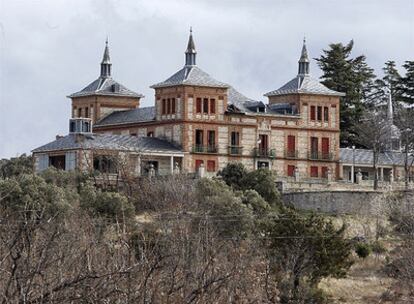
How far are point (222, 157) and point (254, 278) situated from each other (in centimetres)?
3318

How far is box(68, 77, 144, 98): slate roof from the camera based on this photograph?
95312 mm

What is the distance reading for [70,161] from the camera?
8706 cm

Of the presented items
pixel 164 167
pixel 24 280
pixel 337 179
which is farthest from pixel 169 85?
pixel 24 280

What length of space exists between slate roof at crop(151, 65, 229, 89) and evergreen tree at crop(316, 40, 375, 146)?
51.4 ft

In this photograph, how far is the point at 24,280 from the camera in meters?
25.2

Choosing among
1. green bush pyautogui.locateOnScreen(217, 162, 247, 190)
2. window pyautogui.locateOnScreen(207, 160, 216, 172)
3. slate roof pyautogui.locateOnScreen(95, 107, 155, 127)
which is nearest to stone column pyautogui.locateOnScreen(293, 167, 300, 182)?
green bush pyautogui.locateOnScreen(217, 162, 247, 190)

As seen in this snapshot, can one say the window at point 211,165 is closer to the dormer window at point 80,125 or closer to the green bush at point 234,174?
the green bush at point 234,174

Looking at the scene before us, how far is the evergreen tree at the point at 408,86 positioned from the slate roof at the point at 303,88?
17212 mm

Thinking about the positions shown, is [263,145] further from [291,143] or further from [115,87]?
[115,87]

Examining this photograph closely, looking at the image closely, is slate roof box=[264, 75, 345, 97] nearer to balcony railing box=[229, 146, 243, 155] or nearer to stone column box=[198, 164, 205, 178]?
balcony railing box=[229, 146, 243, 155]

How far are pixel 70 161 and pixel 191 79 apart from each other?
8398mm

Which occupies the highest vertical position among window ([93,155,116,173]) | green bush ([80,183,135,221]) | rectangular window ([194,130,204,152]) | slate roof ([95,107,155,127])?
slate roof ([95,107,155,127])

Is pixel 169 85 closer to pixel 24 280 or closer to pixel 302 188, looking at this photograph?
pixel 302 188

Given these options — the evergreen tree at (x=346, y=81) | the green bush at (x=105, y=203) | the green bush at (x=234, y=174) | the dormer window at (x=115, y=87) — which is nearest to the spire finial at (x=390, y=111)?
the evergreen tree at (x=346, y=81)
